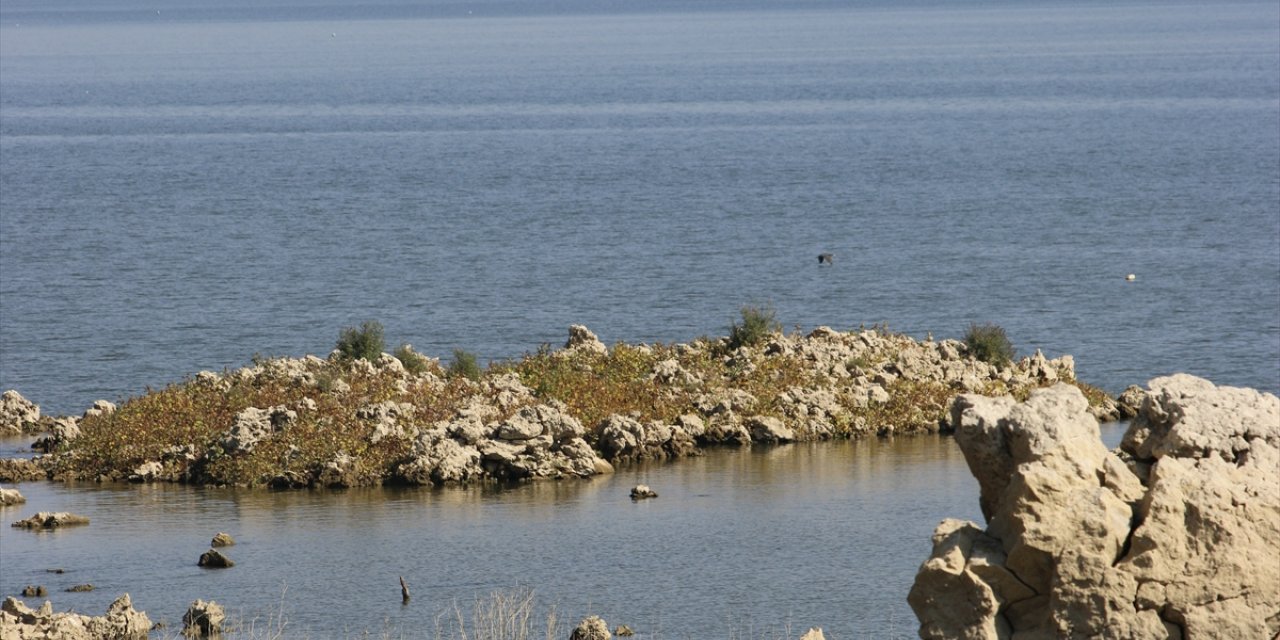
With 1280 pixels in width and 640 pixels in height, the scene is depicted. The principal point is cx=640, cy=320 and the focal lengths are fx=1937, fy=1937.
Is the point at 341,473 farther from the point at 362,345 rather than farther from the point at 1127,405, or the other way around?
the point at 1127,405

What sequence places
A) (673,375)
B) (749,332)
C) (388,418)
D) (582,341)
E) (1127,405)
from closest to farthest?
1. (388,418)
2. (673,375)
3. (1127,405)
4. (749,332)
5. (582,341)

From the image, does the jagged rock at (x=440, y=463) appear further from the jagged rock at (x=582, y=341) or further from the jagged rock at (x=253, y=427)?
the jagged rock at (x=582, y=341)

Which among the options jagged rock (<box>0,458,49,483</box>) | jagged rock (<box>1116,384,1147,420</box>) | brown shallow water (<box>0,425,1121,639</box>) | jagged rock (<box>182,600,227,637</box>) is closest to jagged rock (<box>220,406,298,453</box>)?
brown shallow water (<box>0,425,1121,639</box>)

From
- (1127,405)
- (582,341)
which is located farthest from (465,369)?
(1127,405)

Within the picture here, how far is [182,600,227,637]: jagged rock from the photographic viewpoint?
23.5 m

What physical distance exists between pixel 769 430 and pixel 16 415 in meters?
15.2

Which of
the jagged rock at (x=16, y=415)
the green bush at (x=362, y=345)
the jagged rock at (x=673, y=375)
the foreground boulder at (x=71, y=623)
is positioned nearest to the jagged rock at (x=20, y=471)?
the jagged rock at (x=16, y=415)

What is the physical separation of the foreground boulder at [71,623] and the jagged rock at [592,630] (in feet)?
16.9

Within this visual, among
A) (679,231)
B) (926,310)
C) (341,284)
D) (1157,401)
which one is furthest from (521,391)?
(679,231)

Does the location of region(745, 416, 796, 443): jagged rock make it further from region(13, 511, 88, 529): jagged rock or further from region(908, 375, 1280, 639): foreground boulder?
region(908, 375, 1280, 639): foreground boulder

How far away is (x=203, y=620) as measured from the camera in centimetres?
2358

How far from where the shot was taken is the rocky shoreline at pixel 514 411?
33.1 metres

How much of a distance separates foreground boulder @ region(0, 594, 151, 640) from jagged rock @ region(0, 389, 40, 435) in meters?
15.9

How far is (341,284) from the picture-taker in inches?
2648
